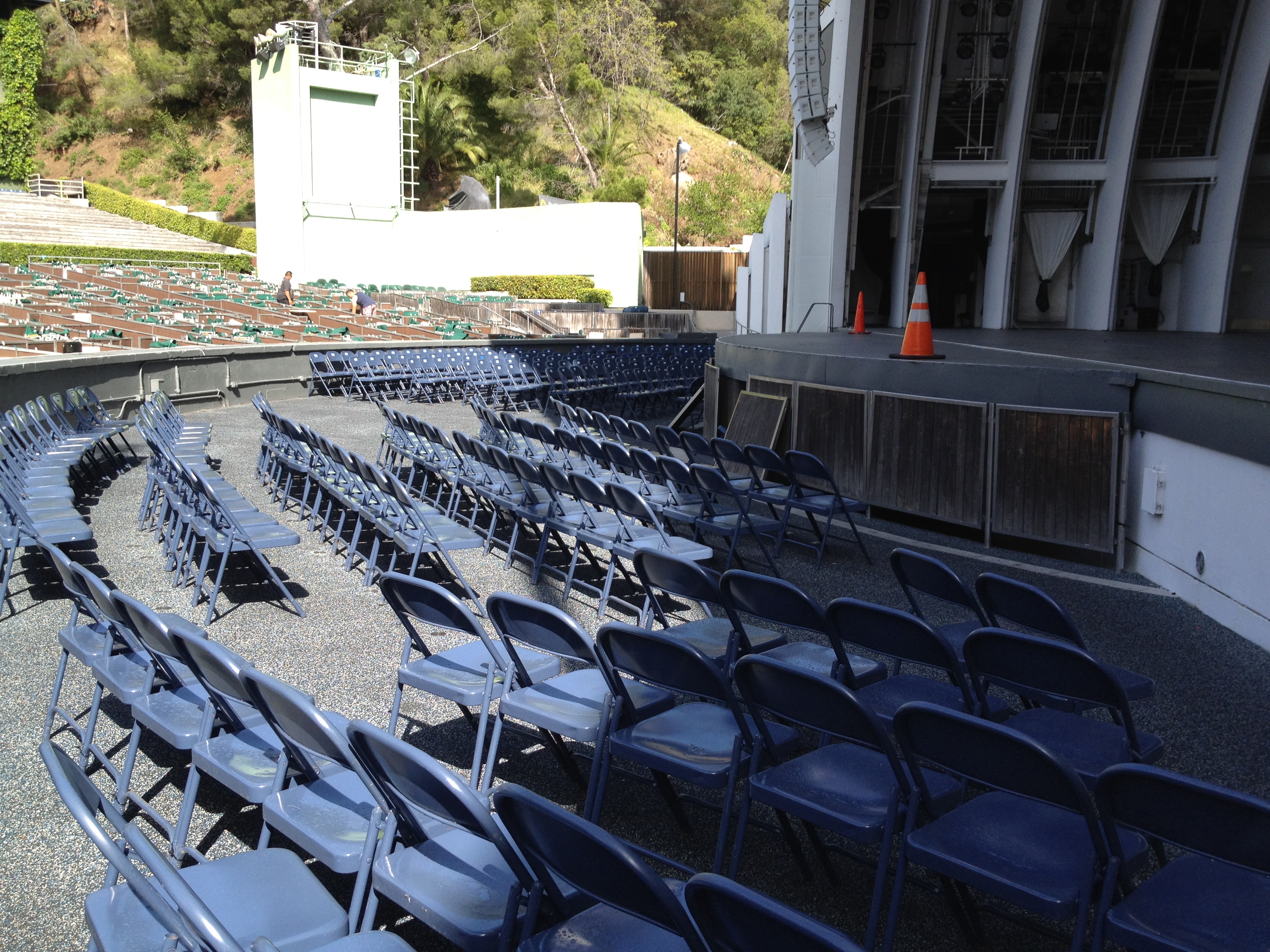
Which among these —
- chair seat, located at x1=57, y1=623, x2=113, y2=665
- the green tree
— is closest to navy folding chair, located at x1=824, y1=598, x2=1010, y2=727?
chair seat, located at x1=57, y1=623, x2=113, y2=665

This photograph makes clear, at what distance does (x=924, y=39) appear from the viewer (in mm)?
15156

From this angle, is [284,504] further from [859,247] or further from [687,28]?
[687,28]

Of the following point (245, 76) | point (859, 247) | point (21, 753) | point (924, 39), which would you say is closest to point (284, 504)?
point (21, 753)

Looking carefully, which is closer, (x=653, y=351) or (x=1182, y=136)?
(x=1182, y=136)

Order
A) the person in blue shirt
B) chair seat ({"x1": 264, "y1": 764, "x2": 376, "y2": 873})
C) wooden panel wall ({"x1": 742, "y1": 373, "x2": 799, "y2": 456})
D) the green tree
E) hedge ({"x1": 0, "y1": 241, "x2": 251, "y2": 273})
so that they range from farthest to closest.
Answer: the green tree → hedge ({"x1": 0, "y1": 241, "x2": 251, "y2": 273}) → the person in blue shirt → wooden panel wall ({"x1": 742, "y1": 373, "x2": 799, "y2": 456}) → chair seat ({"x1": 264, "y1": 764, "x2": 376, "y2": 873})

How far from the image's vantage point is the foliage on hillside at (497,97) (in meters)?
47.2

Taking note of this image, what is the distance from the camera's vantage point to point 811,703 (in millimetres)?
2498

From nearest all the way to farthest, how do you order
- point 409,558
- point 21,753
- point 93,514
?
1. point 21,753
2. point 409,558
3. point 93,514

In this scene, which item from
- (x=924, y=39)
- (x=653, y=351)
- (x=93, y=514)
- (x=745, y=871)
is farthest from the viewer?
(x=653, y=351)

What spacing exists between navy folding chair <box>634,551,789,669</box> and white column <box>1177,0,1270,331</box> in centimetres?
1454

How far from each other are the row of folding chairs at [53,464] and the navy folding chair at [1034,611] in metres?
4.53

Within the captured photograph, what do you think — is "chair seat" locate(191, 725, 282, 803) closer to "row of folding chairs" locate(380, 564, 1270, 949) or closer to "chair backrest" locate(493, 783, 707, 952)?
"row of folding chairs" locate(380, 564, 1270, 949)

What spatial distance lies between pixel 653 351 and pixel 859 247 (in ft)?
16.4

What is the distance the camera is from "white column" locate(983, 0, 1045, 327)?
1470 centimetres
